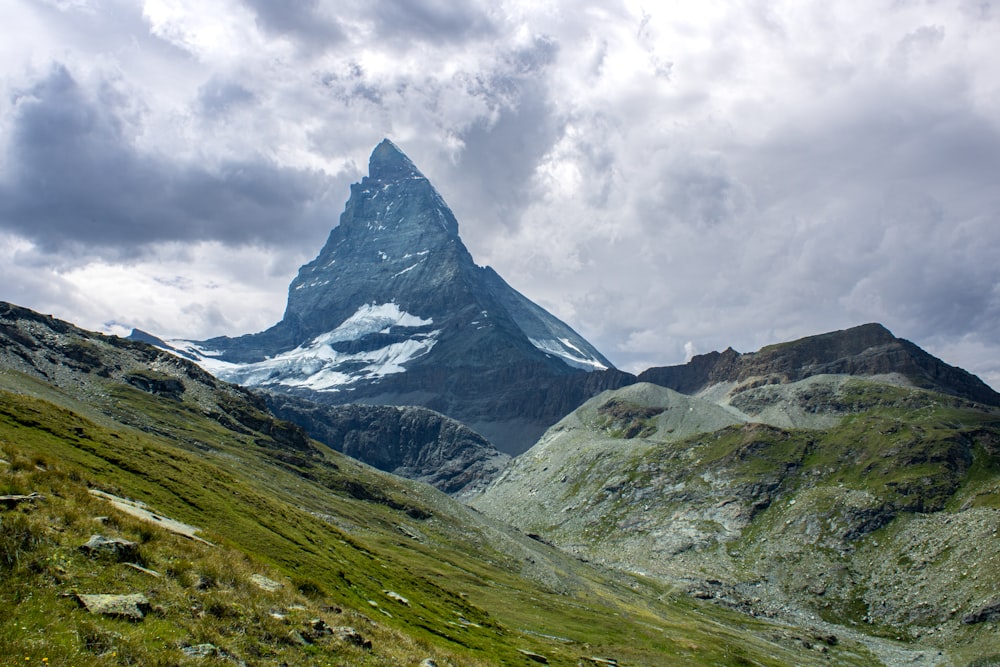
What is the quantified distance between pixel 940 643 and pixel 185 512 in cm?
17074

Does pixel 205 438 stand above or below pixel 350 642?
below

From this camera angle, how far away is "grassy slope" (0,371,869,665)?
1998 cm

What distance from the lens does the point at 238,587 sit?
83.0 feet

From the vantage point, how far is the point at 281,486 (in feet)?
468

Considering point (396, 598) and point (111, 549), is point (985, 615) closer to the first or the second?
point (396, 598)

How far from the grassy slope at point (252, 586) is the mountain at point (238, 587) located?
10 cm

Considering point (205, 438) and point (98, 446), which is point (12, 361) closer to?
point (205, 438)

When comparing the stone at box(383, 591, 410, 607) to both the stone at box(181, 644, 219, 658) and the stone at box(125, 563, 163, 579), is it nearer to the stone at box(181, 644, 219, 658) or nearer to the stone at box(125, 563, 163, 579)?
the stone at box(125, 563, 163, 579)

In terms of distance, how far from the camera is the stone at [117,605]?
19.6 meters

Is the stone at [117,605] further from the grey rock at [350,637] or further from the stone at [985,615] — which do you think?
the stone at [985,615]

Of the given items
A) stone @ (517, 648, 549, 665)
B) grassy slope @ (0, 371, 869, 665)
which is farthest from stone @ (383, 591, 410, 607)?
stone @ (517, 648, 549, 665)

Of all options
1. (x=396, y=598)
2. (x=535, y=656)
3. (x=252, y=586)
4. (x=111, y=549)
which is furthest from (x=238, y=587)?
(x=535, y=656)

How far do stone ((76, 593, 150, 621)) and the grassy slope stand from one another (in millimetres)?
394

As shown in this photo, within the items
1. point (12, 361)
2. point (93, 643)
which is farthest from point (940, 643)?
point (12, 361)
